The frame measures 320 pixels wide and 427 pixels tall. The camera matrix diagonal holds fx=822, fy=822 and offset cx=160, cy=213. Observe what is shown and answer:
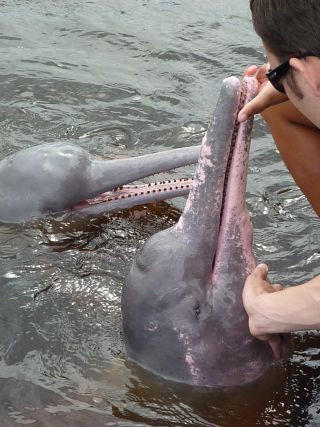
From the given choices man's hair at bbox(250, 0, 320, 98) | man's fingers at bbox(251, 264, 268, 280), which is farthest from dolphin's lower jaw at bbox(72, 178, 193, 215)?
man's hair at bbox(250, 0, 320, 98)

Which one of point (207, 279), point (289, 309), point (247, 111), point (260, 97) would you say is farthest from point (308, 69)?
point (207, 279)

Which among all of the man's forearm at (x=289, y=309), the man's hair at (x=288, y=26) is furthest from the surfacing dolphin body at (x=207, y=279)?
the man's hair at (x=288, y=26)

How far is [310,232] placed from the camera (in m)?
6.96

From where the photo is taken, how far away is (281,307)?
4453 mm

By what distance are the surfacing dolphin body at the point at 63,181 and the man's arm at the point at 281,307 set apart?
2347 millimetres

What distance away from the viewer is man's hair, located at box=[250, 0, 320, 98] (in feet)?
12.9

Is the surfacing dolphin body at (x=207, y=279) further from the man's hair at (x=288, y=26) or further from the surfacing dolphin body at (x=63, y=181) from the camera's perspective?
the surfacing dolphin body at (x=63, y=181)

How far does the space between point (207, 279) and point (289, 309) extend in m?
0.69

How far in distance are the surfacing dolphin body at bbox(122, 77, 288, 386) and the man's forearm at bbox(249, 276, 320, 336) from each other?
36 centimetres

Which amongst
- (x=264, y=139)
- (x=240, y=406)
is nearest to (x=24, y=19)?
(x=264, y=139)

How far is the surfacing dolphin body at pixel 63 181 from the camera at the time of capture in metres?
6.97

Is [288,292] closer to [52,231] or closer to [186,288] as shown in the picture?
[186,288]

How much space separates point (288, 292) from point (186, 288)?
2.42 feet

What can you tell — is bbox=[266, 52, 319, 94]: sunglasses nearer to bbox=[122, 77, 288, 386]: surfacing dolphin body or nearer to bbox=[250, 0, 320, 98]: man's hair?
bbox=[250, 0, 320, 98]: man's hair
